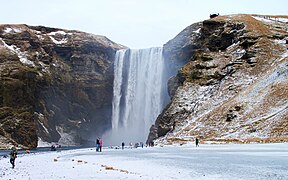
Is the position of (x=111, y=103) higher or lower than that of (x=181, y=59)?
lower

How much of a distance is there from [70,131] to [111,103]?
18.0 metres

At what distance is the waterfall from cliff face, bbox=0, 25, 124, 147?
438cm

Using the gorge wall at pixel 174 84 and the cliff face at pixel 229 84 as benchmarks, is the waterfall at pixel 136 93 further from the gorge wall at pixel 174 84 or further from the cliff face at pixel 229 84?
the cliff face at pixel 229 84

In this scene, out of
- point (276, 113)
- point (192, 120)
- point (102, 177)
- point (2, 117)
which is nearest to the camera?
point (102, 177)

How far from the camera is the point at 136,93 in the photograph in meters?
126

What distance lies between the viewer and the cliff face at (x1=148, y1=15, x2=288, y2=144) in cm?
6606

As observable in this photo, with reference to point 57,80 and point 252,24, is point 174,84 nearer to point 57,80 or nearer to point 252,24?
point 252,24

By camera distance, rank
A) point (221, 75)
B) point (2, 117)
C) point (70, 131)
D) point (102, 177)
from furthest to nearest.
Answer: point (70, 131) → point (2, 117) → point (221, 75) → point (102, 177)

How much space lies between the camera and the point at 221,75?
3575 inches

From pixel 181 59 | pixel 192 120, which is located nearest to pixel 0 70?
pixel 181 59

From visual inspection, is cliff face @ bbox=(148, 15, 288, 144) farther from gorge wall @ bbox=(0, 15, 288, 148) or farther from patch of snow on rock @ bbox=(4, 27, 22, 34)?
patch of snow on rock @ bbox=(4, 27, 22, 34)

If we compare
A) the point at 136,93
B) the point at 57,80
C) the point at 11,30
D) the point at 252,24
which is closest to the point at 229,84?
the point at 252,24

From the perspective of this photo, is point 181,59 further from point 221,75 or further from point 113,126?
point 113,126

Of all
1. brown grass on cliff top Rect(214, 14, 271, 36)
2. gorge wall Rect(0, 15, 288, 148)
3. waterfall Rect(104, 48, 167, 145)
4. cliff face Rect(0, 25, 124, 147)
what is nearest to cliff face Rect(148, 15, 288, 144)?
brown grass on cliff top Rect(214, 14, 271, 36)
